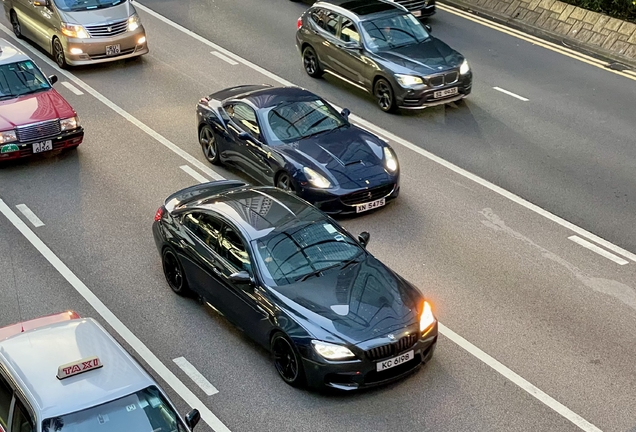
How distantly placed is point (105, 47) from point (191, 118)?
137 inches

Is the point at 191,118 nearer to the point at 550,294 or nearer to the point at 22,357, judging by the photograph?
the point at 550,294

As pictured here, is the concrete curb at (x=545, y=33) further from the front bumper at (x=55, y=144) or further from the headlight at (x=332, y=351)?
the headlight at (x=332, y=351)

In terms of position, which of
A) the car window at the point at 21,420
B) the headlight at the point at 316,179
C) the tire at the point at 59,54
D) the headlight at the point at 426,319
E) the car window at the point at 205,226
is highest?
the car window at the point at 21,420

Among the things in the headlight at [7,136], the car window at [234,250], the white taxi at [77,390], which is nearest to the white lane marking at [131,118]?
the headlight at [7,136]

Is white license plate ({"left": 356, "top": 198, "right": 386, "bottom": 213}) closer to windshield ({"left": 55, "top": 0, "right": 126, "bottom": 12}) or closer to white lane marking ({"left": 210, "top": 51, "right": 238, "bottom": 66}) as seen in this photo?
white lane marking ({"left": 210, "top": 51, "right": 238, "bottom": 66})

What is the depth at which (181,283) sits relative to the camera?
40.8 ft

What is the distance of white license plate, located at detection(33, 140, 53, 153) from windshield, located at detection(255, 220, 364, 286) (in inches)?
250

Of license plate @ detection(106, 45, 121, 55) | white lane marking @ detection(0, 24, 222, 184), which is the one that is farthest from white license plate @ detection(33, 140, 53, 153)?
license plate @ detection(106, 45, 121, 55)

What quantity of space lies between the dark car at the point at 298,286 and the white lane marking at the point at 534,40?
36.8 ft

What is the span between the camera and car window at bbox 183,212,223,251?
11812mm

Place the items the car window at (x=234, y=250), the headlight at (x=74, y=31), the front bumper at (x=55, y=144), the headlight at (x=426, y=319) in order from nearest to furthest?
1. the headlight at (x=426, y=319)
2. the car window at (x=234, y=250)
3. the front bumper at (x=55, y=144)
4. the headlight at (x=74, y=31)

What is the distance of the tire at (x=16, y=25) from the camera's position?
22.5 m

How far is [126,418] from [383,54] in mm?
12161

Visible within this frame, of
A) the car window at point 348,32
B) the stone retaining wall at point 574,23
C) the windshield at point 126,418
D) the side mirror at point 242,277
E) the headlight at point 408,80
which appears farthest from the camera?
the stone retaining wall at point 574,23
